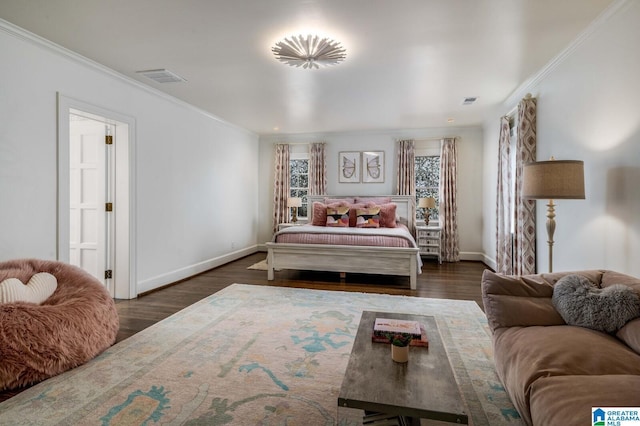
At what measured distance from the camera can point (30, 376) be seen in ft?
6.58

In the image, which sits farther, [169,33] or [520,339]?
[169,33]

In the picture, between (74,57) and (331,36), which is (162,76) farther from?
(331,36)

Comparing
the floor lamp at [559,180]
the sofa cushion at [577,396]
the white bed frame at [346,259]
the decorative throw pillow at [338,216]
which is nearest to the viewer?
the sofa cushion at [577,396]

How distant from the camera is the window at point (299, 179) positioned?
7.17 meters

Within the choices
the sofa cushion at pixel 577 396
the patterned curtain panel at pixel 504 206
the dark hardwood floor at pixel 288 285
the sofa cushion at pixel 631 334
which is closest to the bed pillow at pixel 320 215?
the dark hardwood floor at pixel 288 285

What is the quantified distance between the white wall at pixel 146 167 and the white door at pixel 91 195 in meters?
0.32

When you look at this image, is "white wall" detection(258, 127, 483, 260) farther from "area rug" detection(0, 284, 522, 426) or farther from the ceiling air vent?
the ceiling air vent

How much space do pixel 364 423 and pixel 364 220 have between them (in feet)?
13.6

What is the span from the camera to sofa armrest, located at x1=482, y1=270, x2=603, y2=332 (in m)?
1.89

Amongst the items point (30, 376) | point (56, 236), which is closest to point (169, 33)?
point (56, 236)

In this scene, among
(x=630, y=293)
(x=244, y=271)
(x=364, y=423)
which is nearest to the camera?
(x=364, y=423)

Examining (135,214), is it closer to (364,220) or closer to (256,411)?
(256,411)

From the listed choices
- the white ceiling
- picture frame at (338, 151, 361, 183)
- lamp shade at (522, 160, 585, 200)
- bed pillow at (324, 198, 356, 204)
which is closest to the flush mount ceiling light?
the white ceiling

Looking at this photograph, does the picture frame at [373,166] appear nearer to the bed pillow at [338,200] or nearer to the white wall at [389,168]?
the white wall at [389,168]
